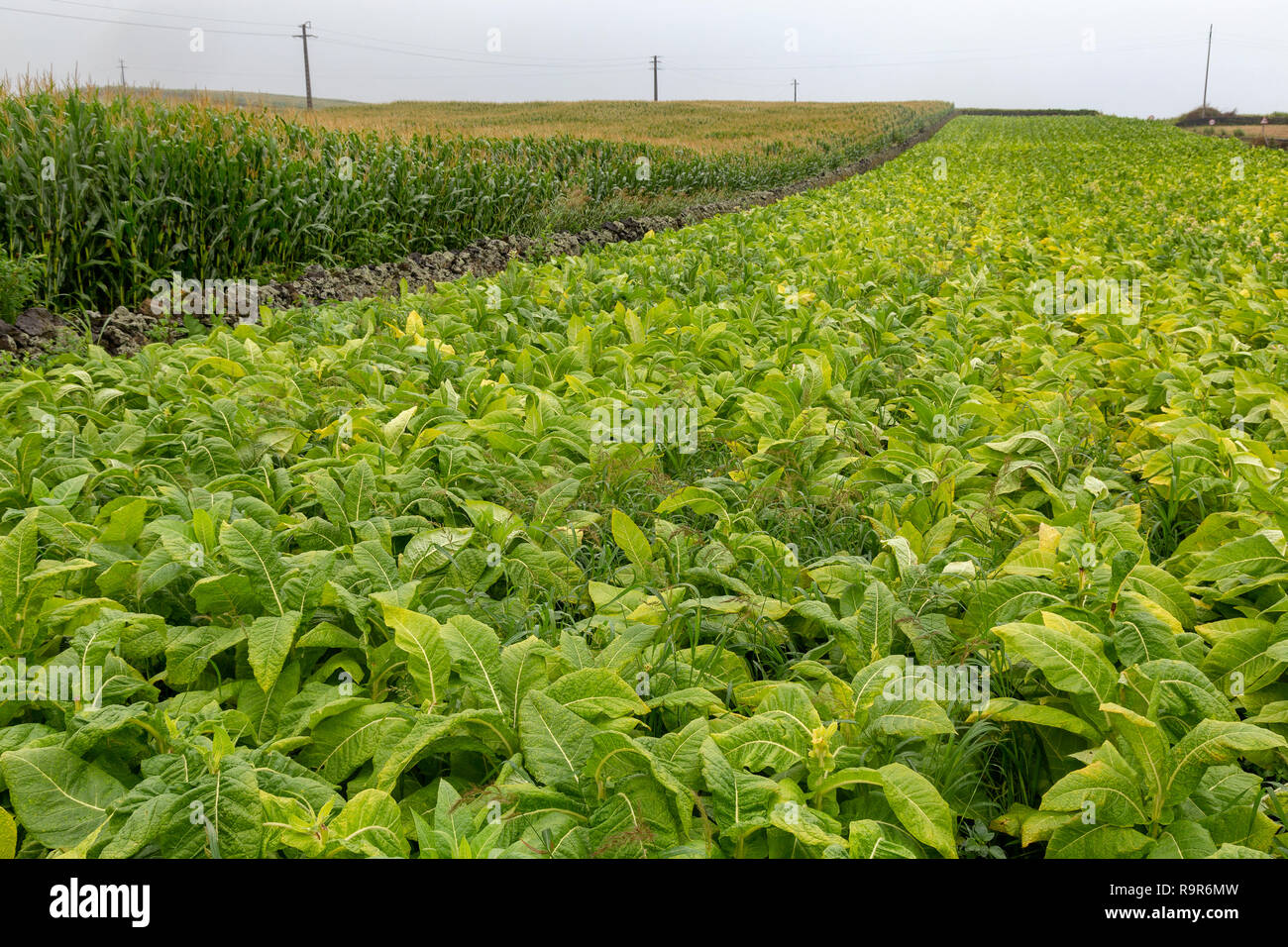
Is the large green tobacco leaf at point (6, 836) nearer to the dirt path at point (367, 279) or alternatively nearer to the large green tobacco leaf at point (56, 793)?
the large green tobacco leaf at point (56, 793)

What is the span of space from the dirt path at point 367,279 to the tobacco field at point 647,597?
1384 mm

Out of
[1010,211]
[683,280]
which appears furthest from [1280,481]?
[1010,211]

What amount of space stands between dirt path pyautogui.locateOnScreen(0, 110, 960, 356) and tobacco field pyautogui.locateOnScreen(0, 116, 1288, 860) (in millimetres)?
1384

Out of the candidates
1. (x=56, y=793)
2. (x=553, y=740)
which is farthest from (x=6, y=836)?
(x=553, y=740)

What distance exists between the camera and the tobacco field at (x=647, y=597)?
72.6 inches

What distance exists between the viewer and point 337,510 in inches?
121

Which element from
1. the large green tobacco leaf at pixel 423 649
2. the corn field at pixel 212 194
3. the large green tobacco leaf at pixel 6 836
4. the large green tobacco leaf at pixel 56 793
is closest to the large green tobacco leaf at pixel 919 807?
the large green tobacco leaf at pixel 423 649

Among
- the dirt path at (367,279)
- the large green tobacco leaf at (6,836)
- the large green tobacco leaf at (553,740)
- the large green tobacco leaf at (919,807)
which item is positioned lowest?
the large green tobacco leaf at (6,836)

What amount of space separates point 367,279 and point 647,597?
7.65 metres

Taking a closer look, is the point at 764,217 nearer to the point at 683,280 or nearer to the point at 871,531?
the point at 683,280

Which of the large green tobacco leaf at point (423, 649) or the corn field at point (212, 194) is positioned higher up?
the corn field at point (212, 194)

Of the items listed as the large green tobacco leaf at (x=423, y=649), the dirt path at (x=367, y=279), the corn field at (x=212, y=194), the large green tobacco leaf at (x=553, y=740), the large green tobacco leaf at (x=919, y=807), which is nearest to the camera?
the large green tobacco leaf at (x=919, y=807)

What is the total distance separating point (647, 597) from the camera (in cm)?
277

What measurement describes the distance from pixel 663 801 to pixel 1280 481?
8.25 ft
